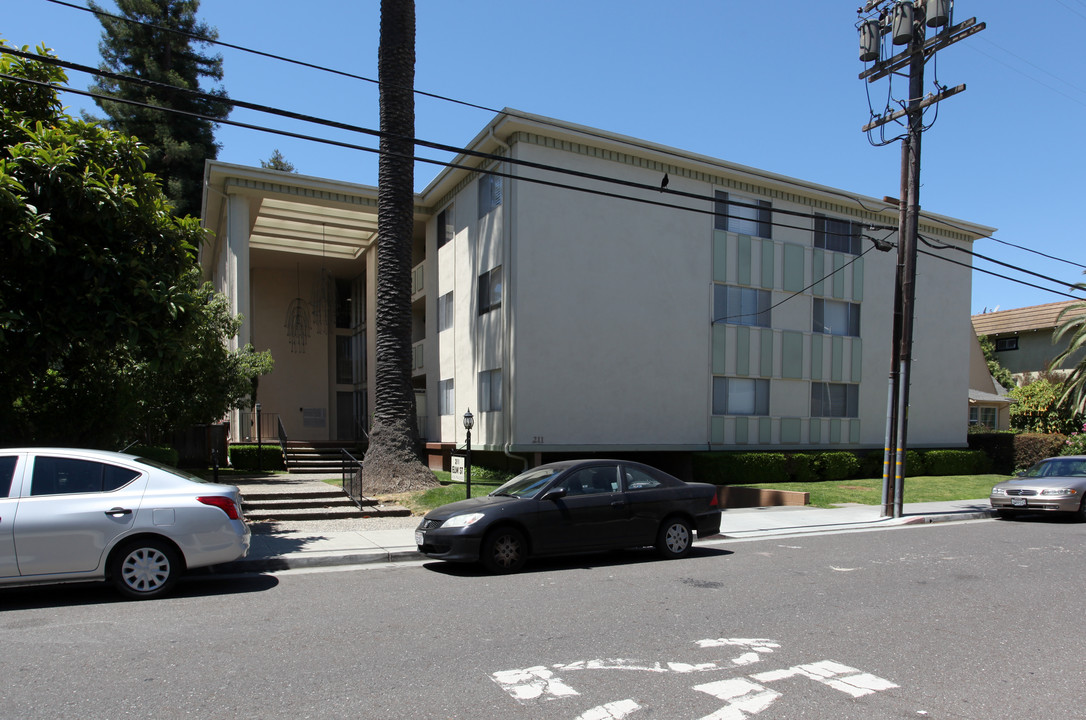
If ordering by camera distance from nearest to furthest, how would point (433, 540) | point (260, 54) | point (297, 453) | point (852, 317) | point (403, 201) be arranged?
point (433, 540) < point (260, 54) < point (403, 201) < point (297, 453) < point (852, 317)

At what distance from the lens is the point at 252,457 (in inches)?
880

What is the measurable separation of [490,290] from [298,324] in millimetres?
12408

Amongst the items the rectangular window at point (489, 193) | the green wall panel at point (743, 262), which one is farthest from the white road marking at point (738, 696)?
the green wall panel at point (743, 262)

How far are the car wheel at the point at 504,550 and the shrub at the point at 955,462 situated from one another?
71.4ft

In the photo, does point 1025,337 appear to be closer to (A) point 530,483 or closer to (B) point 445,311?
(B) point 445,311

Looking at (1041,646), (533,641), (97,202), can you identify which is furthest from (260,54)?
(1041,646)

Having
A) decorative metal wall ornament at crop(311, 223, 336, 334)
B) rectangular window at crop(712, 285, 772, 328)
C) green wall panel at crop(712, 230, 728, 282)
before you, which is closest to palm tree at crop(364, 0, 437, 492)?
green wall panel at crop(712, 230, 728, 282)

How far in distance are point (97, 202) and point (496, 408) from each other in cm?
1252

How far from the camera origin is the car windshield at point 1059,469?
16.0m

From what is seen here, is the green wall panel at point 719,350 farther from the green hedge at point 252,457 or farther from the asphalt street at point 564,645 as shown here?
the green hedge at point 252,457

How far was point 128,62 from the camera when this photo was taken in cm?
4062

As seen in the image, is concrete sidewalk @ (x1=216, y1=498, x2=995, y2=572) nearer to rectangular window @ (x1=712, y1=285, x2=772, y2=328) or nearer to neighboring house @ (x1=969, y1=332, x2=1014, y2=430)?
rectangular window @ (x1=712, y1=285, x2=772, y2=328)

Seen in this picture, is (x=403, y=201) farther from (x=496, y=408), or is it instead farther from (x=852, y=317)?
(x=852, y=317)

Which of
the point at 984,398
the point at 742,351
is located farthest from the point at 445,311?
the point at 984,398
